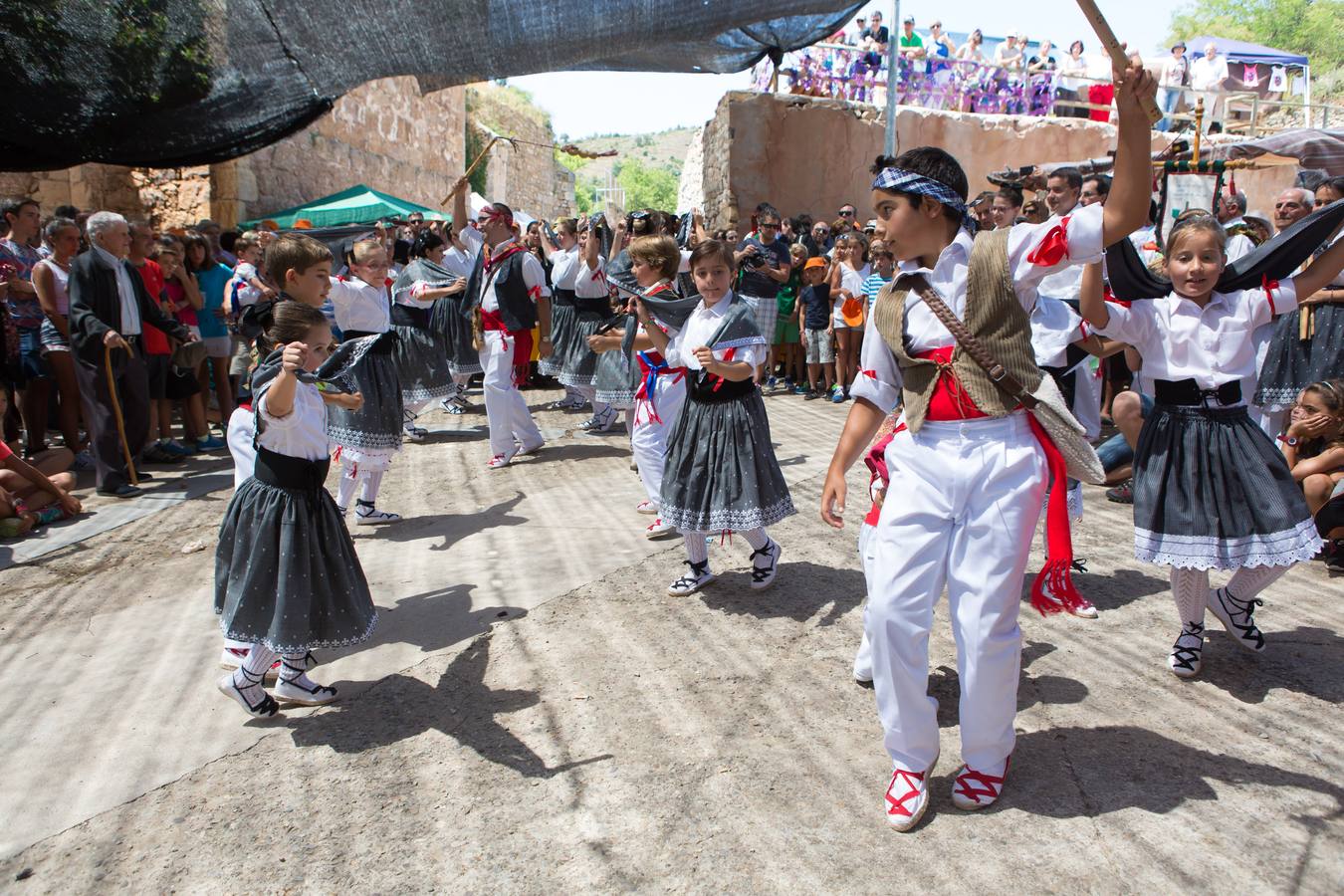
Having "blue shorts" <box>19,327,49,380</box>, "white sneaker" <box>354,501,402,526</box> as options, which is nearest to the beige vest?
"white sneaker" <box>354,501,402,526</box>

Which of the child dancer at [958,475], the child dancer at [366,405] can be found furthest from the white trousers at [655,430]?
the child dancer at [958,475]

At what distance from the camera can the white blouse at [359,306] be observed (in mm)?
5770

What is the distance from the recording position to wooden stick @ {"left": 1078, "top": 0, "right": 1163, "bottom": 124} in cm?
214

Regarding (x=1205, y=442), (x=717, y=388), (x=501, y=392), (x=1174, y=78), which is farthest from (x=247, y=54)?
(x=1174, y=78)

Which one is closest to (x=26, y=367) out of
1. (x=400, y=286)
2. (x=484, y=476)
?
(x=400, y=286)

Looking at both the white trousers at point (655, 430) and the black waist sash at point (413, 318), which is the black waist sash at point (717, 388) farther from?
the black waist sash at point (413, 318)

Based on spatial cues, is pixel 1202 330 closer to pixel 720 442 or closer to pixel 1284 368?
pixel 720 442

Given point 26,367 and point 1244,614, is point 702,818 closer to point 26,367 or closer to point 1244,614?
point 1244,614

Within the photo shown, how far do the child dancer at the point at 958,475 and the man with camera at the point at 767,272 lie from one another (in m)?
7.51

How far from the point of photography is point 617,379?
8180 mm

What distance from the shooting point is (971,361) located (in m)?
2.61

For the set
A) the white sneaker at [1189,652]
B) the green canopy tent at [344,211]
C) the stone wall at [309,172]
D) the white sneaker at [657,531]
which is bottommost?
the white sneaker at [657,531]

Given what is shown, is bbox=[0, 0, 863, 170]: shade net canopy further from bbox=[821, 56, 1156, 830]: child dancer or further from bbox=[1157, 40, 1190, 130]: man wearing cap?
bbox=[1157, 40, 1190, 130]: man wearing cap

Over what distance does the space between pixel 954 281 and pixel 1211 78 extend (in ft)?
73.3
